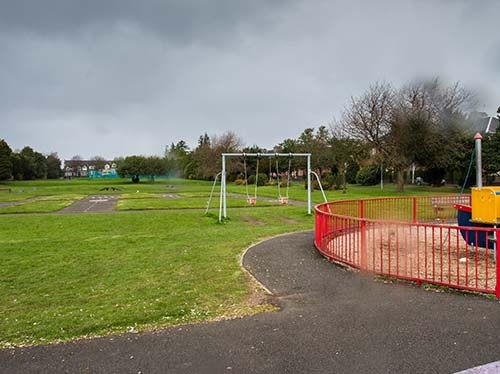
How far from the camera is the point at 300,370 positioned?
330 cm

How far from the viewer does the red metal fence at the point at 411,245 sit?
5887mm

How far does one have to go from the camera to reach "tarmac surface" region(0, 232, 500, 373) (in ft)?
11.1

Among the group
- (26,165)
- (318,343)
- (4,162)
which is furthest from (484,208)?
(26,165)

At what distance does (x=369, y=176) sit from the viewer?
→ 54406mm

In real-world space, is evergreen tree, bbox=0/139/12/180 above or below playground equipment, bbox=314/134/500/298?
above

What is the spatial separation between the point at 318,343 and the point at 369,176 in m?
53.2

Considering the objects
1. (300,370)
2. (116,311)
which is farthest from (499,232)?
(116,311)

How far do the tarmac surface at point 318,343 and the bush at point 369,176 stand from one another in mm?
51050

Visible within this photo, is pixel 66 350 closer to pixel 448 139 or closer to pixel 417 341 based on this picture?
pixel 417 341

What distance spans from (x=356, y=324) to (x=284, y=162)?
2323 inches

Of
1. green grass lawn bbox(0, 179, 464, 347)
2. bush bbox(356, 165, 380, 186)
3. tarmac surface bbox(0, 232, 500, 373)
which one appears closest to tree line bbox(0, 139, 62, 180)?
bush bbox(356, 165, 380, 186)

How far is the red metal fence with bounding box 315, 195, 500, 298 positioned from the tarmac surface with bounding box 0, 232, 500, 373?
87 cm

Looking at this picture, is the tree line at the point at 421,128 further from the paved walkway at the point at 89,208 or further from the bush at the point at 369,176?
the paved walkway at the point at 89,208

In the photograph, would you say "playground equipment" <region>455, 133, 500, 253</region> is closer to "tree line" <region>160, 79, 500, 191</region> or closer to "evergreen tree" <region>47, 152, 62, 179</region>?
"tree line" <region>160, 79, 500, 191</region>
